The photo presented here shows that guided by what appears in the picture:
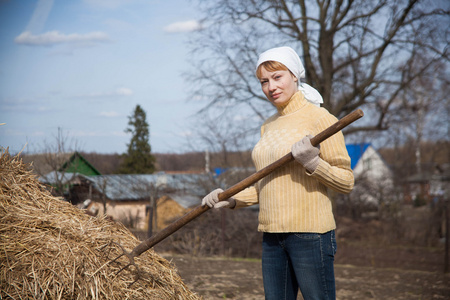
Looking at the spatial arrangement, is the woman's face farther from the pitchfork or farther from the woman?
the pitchfork

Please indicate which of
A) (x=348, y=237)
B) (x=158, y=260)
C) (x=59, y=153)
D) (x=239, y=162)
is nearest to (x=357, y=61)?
(x=239, y=162)

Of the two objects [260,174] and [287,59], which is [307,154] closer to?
[260,174]

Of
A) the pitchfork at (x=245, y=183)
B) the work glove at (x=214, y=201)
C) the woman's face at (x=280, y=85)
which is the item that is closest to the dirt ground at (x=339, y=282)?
the pitchfork at (x=245, y=183)

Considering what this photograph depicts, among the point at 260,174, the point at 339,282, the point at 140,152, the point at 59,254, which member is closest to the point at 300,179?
the point at 260,174

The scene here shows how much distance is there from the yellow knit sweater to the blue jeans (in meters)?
0.06

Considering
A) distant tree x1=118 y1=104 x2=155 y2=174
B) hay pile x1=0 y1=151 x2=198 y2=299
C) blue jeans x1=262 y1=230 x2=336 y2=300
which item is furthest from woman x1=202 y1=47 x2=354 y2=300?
distant tree x1=118 y1=104 x2=155 y2=174

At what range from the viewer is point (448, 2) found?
11.4 metres

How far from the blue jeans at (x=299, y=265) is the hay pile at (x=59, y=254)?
697 mm

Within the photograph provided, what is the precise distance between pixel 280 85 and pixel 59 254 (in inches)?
57.1

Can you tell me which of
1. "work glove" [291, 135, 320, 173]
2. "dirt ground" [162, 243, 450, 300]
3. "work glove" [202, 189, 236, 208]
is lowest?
"dirt ground" [162, 243, 450, 300]

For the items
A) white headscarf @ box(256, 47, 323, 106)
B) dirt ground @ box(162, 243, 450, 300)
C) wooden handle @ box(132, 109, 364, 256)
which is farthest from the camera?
dirt ground @ box(162, 243, 450, 300)

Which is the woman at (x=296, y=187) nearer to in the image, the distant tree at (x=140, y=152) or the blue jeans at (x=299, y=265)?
the blue jeans at (x=299, y=265)

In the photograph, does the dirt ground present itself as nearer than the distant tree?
Yes

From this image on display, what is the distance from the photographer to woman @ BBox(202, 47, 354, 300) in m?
2.24
